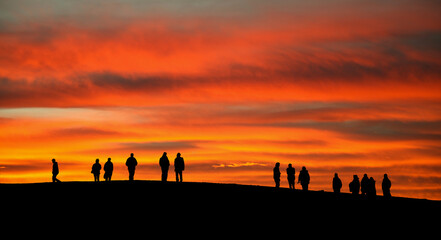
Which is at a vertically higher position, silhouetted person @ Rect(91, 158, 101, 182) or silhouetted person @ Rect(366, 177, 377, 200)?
silhouetted person @ Rect(91, 158, 101, 182)

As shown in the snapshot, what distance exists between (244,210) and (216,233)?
17.1 ft

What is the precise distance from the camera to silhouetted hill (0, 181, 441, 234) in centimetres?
3041

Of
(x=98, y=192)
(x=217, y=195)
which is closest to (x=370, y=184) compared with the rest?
(x=217, y=195)

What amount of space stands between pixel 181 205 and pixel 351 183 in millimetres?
16013

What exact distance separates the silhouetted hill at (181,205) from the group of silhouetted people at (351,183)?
1062 millimetres

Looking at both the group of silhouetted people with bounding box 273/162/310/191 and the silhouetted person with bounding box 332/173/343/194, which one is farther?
the silhouetted person with bounding box 332/173/343/194

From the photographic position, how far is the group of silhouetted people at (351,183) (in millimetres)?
42281

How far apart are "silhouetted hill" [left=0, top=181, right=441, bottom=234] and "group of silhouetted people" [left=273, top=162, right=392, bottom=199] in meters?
1.06

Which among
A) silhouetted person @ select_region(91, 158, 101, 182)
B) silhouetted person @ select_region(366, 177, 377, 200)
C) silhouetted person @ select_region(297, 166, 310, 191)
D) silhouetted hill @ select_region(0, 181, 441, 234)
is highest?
silhouetted person @ select_region(91, 158, 101, 182)

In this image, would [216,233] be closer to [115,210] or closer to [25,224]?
[115,210]

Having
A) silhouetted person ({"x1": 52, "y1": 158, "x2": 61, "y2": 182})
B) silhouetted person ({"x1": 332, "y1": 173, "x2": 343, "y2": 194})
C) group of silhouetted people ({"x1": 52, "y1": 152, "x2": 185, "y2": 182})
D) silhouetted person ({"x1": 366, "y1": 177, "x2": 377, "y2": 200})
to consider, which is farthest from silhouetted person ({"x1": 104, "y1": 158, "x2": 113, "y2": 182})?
silhouetted person ({"x1": 366, "y1": 177, "x2": 377, "y2": 200})

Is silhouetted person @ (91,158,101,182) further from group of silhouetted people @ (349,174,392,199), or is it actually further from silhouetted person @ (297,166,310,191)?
group of silhouetted people @ (349,174,392,199)

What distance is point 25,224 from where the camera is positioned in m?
28.8

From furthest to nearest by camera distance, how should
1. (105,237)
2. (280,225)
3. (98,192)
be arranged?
(98,192), (280,225), (105,237)
